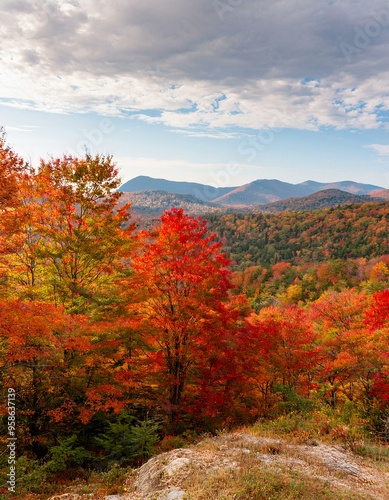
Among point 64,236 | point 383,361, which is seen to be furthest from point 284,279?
point 64,236

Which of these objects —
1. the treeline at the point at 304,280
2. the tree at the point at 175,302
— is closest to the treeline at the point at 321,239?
the treeline at the point at 304,280

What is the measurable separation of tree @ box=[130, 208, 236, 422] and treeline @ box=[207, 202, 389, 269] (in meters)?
130

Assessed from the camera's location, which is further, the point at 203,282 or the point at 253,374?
the point at 253,374

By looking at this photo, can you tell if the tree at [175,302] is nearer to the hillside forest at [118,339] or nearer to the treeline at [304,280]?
the hillside forest at [118,339]

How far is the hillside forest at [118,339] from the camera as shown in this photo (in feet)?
46.0

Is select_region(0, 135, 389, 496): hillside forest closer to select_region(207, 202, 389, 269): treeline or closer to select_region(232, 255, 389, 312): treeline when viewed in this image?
select_region(232, 255, 389, 312): treeline

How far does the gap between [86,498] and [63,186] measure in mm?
14985

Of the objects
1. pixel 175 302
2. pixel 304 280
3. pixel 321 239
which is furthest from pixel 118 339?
pixel 321 239

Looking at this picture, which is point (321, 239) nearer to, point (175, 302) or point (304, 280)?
point (304, 280)

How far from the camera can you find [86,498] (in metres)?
9.61

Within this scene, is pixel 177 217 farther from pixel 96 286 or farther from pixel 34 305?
pixel 34 305

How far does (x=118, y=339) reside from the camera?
53.0ft

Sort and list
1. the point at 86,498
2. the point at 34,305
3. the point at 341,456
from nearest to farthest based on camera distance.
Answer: the point at 86,498, the point at 341,456, the point at 34,305

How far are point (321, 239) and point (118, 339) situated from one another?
169050 millimetres
